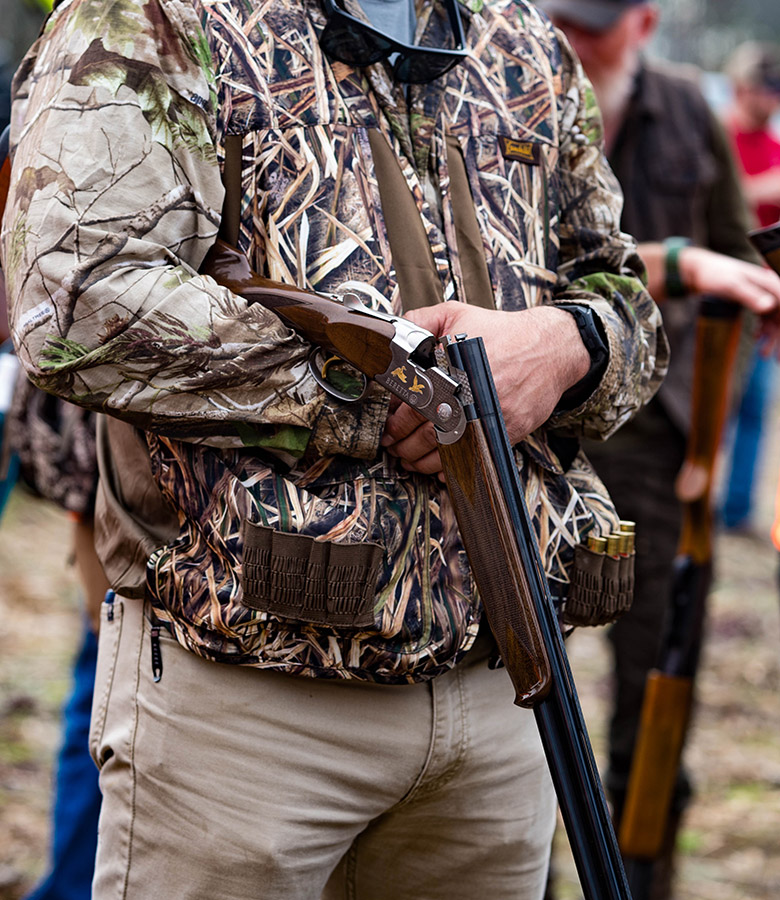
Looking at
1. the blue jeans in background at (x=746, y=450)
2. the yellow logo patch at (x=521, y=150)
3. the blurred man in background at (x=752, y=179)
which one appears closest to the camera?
the yellow logo patch at (x=521, y=150)

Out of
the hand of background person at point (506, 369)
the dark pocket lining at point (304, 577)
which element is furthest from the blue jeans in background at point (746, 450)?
the dark pocket lining at point (304, 577)

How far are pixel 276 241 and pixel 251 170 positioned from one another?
11 cm

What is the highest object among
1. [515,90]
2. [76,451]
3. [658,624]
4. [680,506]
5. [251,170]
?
[515,90]

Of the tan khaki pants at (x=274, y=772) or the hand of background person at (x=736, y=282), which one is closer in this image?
the tan khaki pants at (x=274, y=772)

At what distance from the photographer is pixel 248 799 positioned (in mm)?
1589

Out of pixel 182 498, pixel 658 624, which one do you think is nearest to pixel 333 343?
pixel 182 498

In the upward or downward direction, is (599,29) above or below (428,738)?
above

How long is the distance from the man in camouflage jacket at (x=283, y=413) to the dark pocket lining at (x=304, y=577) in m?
0.02

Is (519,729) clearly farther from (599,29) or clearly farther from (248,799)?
(599,29)

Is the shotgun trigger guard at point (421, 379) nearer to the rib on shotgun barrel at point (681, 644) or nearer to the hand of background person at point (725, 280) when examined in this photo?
the hand of background person at point (725, 280)

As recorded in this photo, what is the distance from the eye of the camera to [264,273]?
5.32 feet

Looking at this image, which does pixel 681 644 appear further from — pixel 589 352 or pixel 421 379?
pixel 421 379

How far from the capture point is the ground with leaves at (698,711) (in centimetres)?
363

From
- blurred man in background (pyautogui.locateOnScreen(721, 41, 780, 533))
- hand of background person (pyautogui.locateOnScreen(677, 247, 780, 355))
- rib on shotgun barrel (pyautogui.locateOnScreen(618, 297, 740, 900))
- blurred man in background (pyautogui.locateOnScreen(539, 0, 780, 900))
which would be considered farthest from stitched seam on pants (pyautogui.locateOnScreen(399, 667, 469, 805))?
blurred man in background (pyautogui.locateOnScreen(721, 41, 780, 533))
